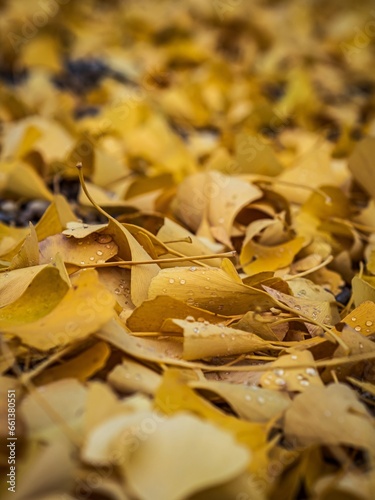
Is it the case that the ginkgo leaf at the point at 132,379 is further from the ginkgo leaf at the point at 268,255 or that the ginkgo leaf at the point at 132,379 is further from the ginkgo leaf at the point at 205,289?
the ginkgo leaf at the point at 268,255

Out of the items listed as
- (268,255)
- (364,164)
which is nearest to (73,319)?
(268,255)

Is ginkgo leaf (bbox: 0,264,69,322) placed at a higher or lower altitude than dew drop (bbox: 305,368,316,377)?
higher

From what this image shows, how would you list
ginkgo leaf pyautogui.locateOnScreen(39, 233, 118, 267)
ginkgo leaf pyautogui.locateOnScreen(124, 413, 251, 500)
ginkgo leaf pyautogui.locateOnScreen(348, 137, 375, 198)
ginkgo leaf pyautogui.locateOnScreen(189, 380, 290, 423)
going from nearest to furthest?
ginkgo leaf pyautogui.locateOnScreen(124, 413, 251, 500) < ginkgo leaf pyautogui.locateOnScreen(189, 380, 290, 423) < ginkgo leaf pyautogui.locateOnScreen(39, 233, 118, 267) < ginkgo leaf pyautogui.locateOnScreen(348, 137, 375, 198)

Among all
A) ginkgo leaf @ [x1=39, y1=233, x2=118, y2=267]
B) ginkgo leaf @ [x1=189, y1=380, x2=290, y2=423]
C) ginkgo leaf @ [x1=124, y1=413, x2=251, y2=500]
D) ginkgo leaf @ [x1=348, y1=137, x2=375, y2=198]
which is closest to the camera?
ginkgo leaf @ [x1=124, y1=413, x2=251, y2=500]

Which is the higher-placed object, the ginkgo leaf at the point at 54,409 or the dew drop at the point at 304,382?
the ginkgo leaf at the point at 54,409

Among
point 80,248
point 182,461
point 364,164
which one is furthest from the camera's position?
point 364,164

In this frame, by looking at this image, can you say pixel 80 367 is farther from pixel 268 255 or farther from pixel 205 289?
pixel 268 255

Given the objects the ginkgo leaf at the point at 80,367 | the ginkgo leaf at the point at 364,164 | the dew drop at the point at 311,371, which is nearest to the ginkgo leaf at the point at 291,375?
the dew drop at the point at 311,371

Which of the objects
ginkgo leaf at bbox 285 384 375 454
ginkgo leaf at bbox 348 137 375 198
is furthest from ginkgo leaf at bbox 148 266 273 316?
ginkgo leaf at bbox 348 137 375 198

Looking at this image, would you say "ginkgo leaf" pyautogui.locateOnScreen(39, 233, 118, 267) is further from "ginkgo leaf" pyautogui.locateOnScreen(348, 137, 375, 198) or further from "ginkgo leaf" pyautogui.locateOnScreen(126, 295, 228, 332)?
"ginkgo leaf" pyautogui.locateOnScreen(348, 137, 375, 198)
